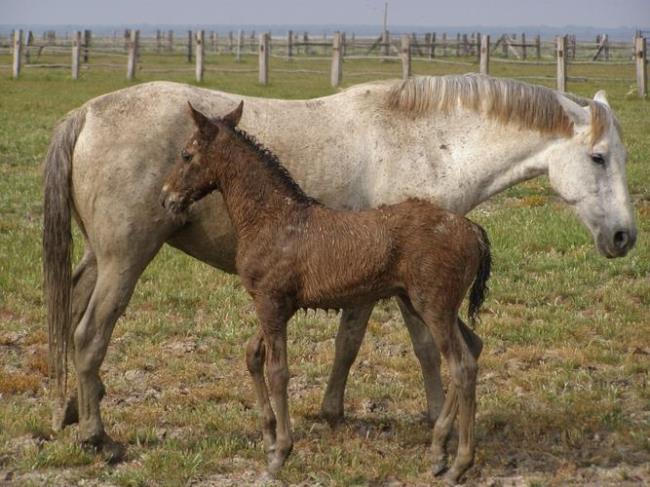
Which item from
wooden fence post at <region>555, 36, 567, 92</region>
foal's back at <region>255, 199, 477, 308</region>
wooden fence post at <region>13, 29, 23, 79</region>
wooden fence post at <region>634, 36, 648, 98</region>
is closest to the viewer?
foal's back at <region>255, 199, 477, 308</region>

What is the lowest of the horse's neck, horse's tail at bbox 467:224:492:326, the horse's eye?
horse's tail at bbox 467:224:492:326

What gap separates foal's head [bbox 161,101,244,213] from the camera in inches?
198

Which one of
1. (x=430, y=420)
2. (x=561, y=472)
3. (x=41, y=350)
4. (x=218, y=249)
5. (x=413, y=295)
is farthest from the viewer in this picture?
(x=41, y=350)

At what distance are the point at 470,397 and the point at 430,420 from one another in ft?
3.49

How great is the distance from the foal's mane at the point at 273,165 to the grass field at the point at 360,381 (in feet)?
4.60

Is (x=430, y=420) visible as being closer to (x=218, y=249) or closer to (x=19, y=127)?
(x=218, y=249)

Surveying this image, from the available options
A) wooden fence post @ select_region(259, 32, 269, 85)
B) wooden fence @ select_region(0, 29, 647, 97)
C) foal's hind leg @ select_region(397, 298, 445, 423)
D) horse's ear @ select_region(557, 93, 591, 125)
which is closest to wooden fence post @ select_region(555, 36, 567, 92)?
wooden fence @ select_region(0, 29, 647, 97)

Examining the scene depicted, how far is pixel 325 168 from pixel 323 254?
0.84 metres

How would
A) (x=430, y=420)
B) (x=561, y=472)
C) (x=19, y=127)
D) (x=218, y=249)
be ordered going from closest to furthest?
(x=561, y=472), (x=218, y=249), (x=430, y=420), (x=19, y=127)

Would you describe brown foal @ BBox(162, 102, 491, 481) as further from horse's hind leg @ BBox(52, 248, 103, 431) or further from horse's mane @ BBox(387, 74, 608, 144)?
horse's hind leg @ BBox(52, 248, 103, 431)

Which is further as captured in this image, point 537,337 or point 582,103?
point 537,337

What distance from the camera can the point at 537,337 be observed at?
751 cm

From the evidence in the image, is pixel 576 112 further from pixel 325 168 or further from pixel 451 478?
pixel 451 478

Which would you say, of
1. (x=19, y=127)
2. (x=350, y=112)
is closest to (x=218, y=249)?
(x=350, y=112)
